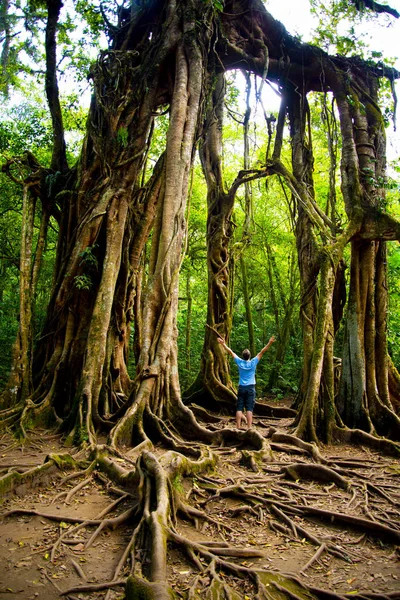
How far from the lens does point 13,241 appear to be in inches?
396

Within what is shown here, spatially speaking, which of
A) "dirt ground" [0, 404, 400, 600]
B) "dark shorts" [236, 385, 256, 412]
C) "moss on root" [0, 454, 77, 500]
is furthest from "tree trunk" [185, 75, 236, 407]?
"moss on root" [0, 454, 77, 500]

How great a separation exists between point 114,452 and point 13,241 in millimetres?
7296

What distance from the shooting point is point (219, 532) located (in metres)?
3.12

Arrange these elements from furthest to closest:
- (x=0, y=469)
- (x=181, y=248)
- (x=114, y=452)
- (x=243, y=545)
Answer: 1. (x=181, y=248)
2. (x=114, y=452)
3. (x=0, y=469)
4. (x=243, y=545)

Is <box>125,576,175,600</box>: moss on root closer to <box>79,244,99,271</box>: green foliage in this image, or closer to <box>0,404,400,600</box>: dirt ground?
<box>0,404,400,600</box>: dirt ground

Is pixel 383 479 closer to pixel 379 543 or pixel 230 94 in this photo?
pixel 379 543

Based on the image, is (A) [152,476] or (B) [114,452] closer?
(A) [152,476]

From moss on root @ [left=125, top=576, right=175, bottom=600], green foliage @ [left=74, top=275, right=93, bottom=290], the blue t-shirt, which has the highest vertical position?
green foliage @ [left=74, top=275, right=93, bottom=290]

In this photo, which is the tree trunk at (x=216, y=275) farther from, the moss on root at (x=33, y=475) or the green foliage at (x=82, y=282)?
the moss on root at (x=33, y=475)

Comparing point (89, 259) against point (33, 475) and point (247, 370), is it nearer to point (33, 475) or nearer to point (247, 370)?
point (247, 370)

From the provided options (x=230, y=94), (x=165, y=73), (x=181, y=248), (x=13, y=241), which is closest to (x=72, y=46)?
(x=165, y=73)

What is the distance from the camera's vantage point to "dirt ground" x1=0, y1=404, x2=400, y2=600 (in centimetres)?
245

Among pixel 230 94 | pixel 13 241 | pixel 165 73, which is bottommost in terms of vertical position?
pixel 13 241

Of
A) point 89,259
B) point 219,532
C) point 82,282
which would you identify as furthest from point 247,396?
point 219,532
